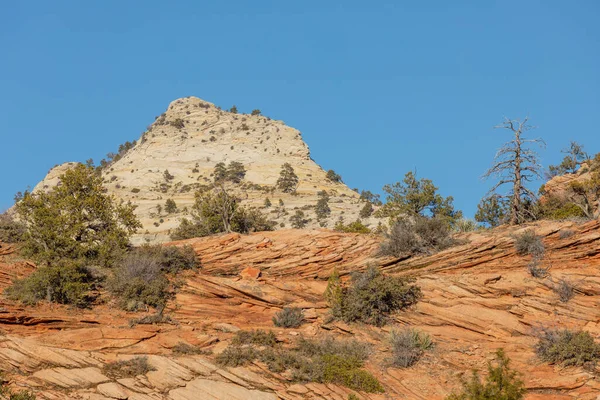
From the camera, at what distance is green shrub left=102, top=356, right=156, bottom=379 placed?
24.0m

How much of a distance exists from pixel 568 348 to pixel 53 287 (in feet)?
74.0

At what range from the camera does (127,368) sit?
80.0ft

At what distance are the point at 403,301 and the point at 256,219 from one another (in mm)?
19743

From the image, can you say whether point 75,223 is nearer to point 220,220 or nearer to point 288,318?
point 220,220

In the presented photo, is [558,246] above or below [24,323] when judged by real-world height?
above

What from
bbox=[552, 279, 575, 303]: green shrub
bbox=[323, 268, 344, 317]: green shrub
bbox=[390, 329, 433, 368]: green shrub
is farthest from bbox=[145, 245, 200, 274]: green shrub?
bbox=[552, 279, 575, 303]: green shrub

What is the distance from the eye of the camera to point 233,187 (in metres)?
98.9

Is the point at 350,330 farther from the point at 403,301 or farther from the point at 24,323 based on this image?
the point at 24,323

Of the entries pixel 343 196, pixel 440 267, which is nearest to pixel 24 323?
pixel 440 267

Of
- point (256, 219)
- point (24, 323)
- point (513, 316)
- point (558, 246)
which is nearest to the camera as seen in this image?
point (24, 323)

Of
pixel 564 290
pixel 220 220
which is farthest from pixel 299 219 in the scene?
pixel 564 290

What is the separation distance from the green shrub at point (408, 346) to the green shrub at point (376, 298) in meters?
1.78

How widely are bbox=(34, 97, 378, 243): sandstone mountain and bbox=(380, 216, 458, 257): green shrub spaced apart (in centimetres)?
3166

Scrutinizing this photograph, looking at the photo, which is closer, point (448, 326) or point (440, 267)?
point (448, 326)
